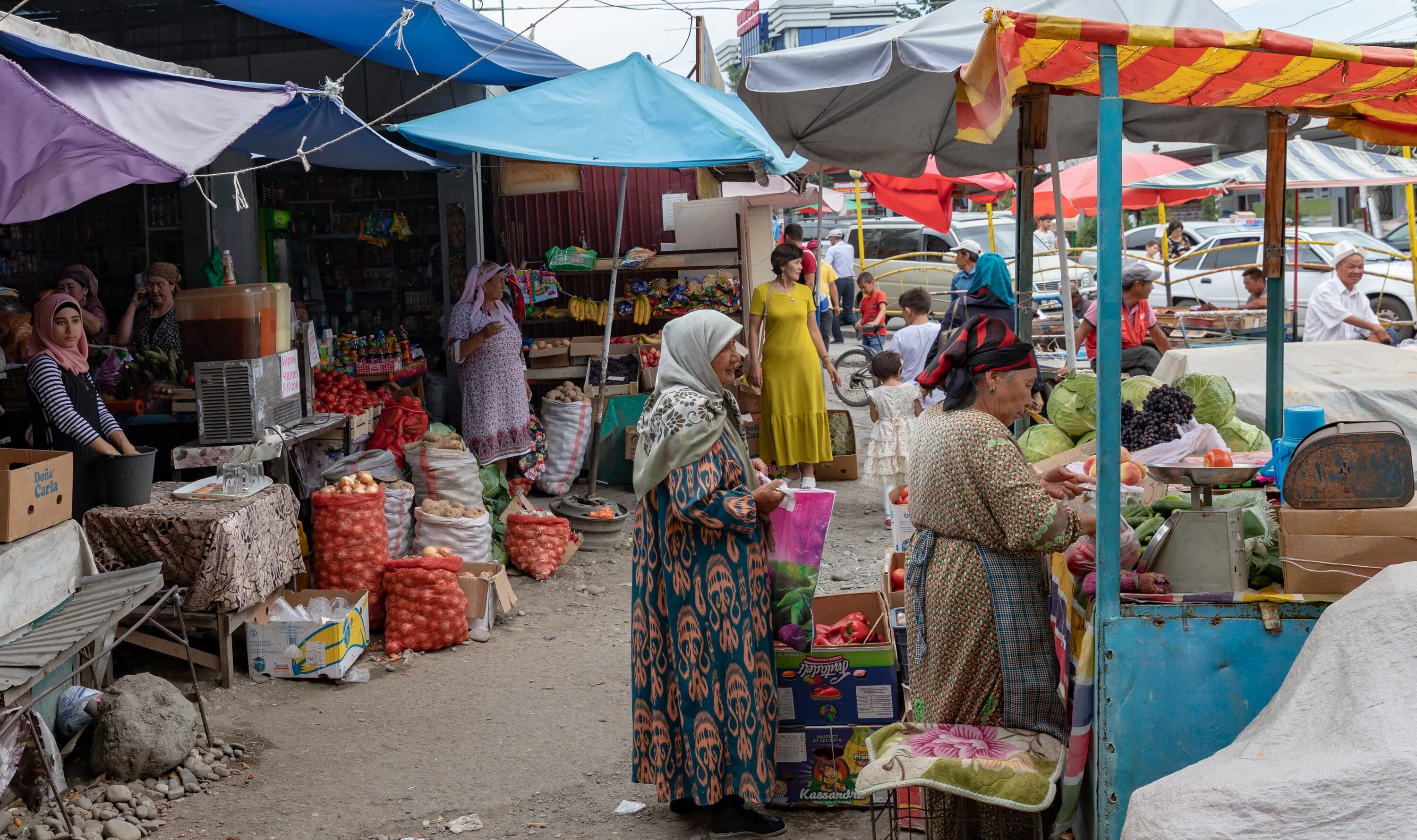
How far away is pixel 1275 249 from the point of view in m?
4.79

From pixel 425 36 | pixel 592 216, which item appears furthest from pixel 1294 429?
pixel 592 216

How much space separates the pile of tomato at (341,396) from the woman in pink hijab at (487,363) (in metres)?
0.62

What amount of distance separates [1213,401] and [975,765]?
2330 millimetres


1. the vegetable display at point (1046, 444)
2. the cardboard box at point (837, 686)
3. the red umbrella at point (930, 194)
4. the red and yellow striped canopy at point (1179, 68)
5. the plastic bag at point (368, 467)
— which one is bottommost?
the cardboard box at point (837, 686)

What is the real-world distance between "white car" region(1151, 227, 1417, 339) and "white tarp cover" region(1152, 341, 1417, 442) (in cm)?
745

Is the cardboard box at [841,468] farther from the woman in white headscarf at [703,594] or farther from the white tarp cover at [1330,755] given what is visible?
the white tarp cover at [1330,755]

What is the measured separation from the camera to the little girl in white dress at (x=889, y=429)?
24.8 ft

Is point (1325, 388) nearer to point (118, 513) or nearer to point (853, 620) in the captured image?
point (853, 620)

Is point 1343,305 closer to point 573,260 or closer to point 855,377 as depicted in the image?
point 855,377

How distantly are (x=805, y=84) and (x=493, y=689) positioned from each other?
3.10 meters

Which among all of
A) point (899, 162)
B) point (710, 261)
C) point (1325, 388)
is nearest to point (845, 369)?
point (710, 261)

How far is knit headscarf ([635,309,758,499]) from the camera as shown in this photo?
367 cm

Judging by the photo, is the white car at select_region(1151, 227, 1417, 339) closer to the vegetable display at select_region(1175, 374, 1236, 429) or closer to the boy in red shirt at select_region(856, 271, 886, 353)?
the boy in red shirt at select_region(856, 271, 886, 353)

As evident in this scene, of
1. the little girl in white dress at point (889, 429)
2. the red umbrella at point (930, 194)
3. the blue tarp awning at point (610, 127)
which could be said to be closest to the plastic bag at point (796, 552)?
the blue tarp awning at point (610, 127)
